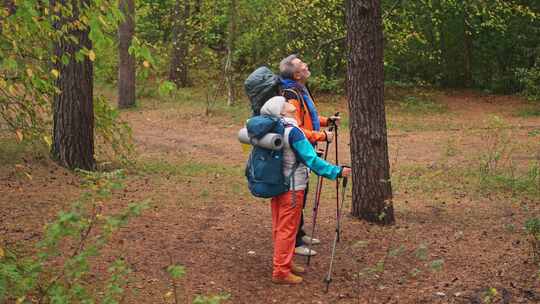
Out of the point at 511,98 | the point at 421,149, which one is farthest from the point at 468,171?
the point at 511,98

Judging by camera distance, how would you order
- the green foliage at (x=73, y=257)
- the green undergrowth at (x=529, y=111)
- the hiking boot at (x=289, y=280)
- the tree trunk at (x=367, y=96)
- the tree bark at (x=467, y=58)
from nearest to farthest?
the green foliage at (x=73, y=257), the hiking boot at (x=289, y=280), the tree trunk at (x=367, y=96), the green undergrowth at (x=529, y=111), the tree bark at (x=467, y=58)

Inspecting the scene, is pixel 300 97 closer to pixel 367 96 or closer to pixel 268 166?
pixel 268 166

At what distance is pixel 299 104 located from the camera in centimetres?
684

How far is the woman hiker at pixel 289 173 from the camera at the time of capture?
612 cm

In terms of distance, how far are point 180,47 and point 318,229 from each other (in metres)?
19.7

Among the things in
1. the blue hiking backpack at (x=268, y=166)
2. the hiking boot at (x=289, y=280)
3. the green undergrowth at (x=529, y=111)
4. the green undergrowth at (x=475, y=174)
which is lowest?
the hiking boot at (x=289, y=280)

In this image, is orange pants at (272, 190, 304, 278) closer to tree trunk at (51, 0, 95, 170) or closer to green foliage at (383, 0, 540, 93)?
tree trunk at (51, 0, 95, 170)

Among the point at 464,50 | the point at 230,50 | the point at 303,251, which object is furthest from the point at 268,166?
the point at 464,50

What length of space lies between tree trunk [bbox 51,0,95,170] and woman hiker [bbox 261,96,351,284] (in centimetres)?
502

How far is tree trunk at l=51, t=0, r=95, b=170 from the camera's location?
10477mm

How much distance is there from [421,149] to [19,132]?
1195cm

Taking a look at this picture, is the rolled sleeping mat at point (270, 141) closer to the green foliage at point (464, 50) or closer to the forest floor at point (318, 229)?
the forest floor at point (318, 229)

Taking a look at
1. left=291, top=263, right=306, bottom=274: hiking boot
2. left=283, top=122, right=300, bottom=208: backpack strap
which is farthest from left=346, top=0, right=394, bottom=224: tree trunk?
left=283, top=122, right=300, bottom=208: backpack strap

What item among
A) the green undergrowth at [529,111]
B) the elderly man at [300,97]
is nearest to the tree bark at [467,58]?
the green undergrowth at [529,111]
